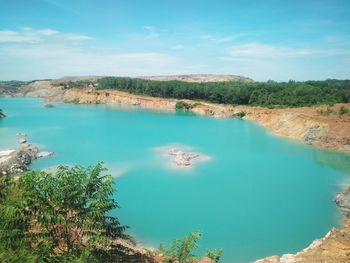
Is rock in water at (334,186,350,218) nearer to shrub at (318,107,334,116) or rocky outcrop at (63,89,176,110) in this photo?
shrub at (318,107,334,116)

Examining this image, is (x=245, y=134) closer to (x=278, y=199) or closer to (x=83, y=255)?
(x=278, y=199)

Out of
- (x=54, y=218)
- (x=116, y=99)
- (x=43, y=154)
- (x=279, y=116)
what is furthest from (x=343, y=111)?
(x=116, y=99)

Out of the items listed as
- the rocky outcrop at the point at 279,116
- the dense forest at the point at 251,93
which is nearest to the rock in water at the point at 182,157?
the rocky outcrop at the point at 279,116

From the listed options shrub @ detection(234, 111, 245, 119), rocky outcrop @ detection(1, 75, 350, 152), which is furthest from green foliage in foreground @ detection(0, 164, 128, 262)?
shrub @ detection(234, 111, 245, 119)

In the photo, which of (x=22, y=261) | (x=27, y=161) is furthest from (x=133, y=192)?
(x=22, y=261)

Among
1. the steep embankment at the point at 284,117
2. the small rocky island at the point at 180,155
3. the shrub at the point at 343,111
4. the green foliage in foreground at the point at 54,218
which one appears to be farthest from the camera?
the shrub at the point at 343,111

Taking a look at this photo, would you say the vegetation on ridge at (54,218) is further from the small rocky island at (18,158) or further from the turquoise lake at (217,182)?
the small rocky island at (18,158)

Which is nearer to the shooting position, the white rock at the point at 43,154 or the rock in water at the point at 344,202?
the rock in water at the point at 344,202
